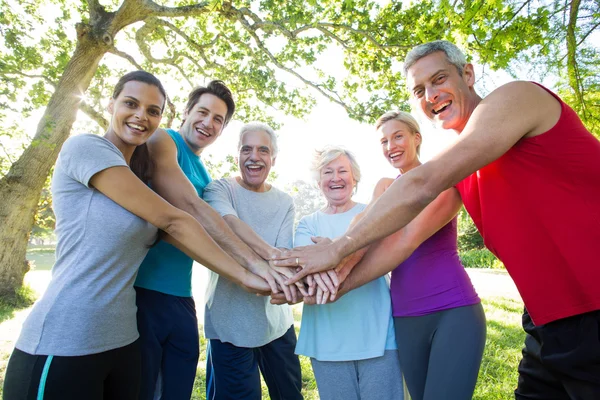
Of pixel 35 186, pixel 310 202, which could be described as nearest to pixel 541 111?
pixel 35 186

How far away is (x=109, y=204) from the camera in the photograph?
1781 millimetres

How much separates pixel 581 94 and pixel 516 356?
362 cm

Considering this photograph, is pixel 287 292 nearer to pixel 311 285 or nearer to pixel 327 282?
pixel 311 285

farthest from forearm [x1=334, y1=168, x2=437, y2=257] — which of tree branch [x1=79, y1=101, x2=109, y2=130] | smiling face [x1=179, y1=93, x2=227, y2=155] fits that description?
tree branch [x1=79, y1=101, x2=109, y2=130]

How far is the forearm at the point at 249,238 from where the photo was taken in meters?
2.70

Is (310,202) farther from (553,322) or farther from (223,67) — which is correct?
(553,322)

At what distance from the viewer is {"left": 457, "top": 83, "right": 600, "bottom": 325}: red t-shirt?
1.52 m

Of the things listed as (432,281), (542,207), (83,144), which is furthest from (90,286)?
(542,207)

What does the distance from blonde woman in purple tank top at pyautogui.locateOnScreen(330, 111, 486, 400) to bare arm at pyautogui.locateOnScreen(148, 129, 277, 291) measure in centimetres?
68

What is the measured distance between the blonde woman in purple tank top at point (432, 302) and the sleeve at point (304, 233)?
377mm

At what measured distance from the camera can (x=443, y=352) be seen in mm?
2068

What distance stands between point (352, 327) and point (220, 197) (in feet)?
4.31

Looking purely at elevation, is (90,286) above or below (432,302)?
above

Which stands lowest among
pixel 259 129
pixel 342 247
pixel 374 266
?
pixel 374 266
